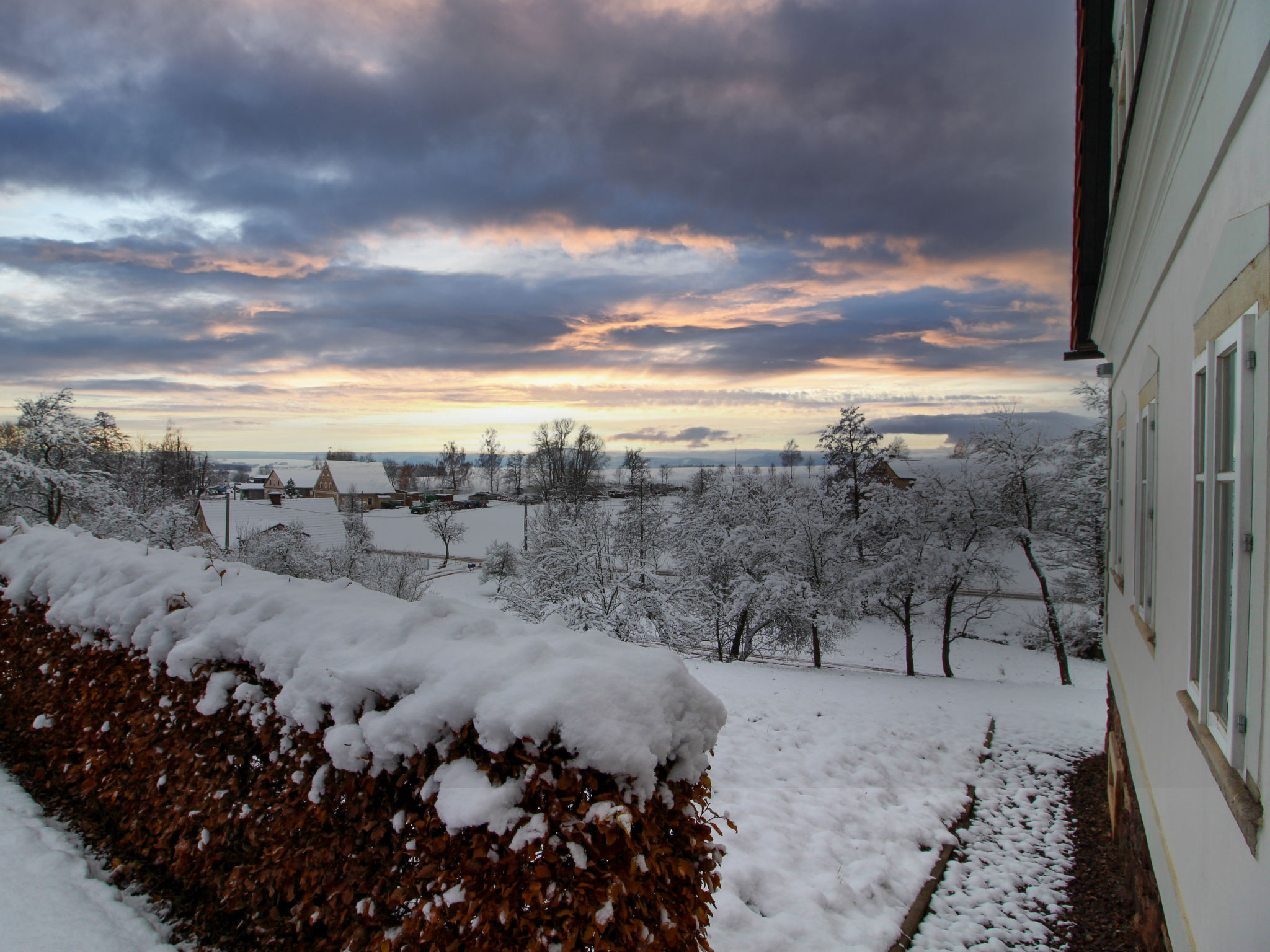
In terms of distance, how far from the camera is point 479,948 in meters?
1.90

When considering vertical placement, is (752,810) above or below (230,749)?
below

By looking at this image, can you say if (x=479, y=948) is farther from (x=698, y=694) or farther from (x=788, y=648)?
(x=788, y=648)

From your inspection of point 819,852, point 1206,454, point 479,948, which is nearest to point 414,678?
point 479,948

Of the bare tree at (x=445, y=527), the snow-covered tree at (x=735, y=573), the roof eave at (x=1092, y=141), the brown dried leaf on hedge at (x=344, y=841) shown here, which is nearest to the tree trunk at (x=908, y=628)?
the snow-covered tree at (x=735, y=573)

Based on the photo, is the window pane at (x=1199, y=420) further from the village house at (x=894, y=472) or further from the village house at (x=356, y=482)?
the village house at (x=356, y=482)

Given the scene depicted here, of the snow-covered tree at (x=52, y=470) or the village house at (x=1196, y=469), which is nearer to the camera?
the village house at (x=1196, y=469)

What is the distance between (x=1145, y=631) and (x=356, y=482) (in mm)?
75536

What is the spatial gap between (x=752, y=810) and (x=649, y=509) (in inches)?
982

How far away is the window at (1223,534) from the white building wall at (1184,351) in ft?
0.39

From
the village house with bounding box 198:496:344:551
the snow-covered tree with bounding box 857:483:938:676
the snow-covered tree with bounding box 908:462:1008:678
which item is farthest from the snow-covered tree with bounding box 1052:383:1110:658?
the village house with bounding box 198:496:344:551

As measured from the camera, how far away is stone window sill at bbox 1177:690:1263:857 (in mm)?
1724

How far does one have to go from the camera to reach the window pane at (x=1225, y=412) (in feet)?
7.14

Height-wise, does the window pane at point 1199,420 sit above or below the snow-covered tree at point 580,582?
above

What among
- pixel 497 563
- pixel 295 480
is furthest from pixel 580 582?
pixel 295 480
